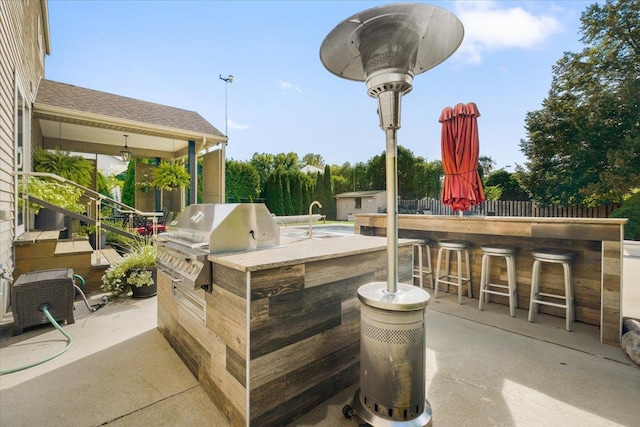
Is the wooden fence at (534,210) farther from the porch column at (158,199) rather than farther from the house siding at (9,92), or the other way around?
the house siding at (9,92)

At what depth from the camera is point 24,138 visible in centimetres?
494

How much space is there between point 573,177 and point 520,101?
15.9 ft

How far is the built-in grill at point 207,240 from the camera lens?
1771mm

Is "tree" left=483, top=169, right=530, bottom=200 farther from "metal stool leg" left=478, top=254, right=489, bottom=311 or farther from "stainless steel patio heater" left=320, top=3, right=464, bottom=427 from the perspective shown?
"stainless steel patio heater" left=320, top=3, right=464, bottom=427

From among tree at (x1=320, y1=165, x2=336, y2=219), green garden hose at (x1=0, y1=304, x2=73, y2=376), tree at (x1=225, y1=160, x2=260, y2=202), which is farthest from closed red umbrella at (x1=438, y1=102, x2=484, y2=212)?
tree at (x1=320, y1=165, x2=336, y2=219)

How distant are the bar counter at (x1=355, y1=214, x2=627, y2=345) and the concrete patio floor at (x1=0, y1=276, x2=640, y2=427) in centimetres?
32

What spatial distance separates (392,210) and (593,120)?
18444 mm

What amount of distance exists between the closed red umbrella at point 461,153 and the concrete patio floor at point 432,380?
150 centimetres

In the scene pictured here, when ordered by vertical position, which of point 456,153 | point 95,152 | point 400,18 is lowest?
point 456,153

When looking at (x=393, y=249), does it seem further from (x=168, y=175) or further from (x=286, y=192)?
(x=286, y=192)

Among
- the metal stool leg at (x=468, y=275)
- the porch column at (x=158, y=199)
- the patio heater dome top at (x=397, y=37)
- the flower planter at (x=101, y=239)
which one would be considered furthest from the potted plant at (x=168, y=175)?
the patio heater dome top at (x=397, y=37)

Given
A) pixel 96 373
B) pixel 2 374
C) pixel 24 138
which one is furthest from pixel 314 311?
pixel 24 138

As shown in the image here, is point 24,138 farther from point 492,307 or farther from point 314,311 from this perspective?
point 492,307

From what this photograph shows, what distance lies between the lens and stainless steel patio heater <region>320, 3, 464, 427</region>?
1437 mm
